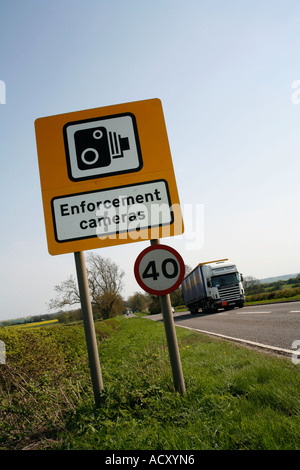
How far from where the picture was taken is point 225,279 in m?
23.9

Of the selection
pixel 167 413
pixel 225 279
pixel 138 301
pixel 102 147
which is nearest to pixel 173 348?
pixel 167 413

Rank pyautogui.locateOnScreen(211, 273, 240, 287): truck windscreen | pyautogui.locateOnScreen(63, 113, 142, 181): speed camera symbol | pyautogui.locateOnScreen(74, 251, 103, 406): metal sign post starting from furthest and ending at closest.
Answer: pyautogui.locateOnScreen(211, 273, 240, 287): truck windscreen < pyautogui.locateOnScreen(63, 113, 142, 181): speed camera symbol < pyautogui.locateOnScreen(74, 251, 103, 406): metal sign post

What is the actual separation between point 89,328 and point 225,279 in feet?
69.9

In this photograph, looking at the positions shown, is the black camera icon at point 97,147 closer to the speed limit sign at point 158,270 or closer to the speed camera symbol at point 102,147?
the speed camera symbol at point 102,147

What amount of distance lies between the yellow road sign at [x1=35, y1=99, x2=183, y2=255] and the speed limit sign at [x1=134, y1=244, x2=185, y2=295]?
23 cm

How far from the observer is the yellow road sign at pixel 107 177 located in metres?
3.75

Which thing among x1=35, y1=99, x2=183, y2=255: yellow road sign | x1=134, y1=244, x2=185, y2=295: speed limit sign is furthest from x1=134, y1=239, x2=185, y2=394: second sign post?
x1=35, y1=99, x2=183, y2=255: yellow road sign

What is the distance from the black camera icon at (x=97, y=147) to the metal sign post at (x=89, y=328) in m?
1.14

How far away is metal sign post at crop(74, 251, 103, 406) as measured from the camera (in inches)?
141

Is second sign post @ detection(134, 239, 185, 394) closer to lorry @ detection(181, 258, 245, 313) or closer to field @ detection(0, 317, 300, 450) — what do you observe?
field @ detection(0, 317, 300, 450)

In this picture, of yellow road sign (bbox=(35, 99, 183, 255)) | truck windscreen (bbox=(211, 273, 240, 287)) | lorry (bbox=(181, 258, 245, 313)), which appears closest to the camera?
yellow road sign (bbox=(35, 99, 183, 255))

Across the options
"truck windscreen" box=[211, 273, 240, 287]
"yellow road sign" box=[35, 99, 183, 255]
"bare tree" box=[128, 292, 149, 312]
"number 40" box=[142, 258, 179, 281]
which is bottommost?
"bare tree" box=[128, 292, 149, 312]

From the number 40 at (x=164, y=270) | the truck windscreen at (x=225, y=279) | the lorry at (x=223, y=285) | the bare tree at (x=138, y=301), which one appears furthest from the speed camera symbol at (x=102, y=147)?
the bare tree at (x=138, y=301)

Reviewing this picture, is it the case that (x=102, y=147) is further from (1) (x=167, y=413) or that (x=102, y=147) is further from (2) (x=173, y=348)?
(1) (x=167, y=413)
